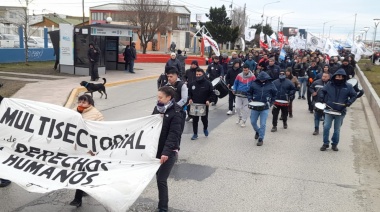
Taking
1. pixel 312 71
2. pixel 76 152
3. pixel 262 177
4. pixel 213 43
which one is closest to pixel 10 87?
pixel 213 43

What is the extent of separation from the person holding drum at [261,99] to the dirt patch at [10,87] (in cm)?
860

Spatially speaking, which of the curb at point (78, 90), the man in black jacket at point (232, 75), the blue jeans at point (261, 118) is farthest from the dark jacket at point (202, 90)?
the curb at point (78, 90)

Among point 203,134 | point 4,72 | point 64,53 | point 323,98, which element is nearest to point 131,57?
A: point 64,53

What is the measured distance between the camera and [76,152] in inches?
217

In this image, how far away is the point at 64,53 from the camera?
867 inches

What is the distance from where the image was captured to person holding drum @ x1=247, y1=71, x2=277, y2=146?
364 inches

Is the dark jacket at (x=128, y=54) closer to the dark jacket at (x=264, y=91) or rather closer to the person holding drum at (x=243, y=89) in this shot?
the person holding drum at (x=243, y=89)

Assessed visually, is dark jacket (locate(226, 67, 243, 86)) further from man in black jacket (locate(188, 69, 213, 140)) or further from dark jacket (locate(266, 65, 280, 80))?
man in black jacket (locate(188, 69, 213, 140))

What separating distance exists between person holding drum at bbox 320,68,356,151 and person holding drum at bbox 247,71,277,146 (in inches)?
45.2

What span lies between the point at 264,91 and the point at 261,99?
19 centimetres

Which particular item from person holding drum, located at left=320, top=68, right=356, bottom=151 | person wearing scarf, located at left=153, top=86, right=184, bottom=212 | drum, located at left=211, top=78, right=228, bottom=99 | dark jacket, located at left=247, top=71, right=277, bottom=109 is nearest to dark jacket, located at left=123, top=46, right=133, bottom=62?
drum, located at left=211, top=78, right=228, bottom=99

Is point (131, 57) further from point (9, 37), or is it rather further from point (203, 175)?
point (203, 175)

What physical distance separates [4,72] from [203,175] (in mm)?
17370

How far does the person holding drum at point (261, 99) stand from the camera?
926 centimetres
